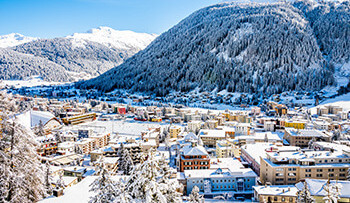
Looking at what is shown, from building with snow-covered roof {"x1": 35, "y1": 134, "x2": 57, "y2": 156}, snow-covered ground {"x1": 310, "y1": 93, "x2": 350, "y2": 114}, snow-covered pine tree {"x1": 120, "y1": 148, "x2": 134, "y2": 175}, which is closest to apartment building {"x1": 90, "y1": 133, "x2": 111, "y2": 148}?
building with snow-covered roof {"x1": 35, "y1": 134, "x2": 57, "y2": 156}

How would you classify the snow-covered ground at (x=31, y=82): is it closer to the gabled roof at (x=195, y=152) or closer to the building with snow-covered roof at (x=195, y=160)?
the gabled roof at (x=195, y=152)

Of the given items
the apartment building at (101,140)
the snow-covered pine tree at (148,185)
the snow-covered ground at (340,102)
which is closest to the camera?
the snow-covered pine tree at (148,185)

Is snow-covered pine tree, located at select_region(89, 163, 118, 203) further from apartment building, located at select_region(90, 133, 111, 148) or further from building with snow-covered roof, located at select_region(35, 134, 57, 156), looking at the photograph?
apartment building, located at select_region(90, 133, 111, 148)

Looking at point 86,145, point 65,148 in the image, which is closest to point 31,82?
point 65,148

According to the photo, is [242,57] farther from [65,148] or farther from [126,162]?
[126,162]

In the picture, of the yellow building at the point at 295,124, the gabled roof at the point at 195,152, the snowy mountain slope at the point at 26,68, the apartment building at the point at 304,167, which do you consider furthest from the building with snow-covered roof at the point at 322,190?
the snowy mountain slope at the point at 26,68

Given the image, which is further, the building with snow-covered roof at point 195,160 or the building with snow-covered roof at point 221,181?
the building with snow-covered roof at point 195,160
